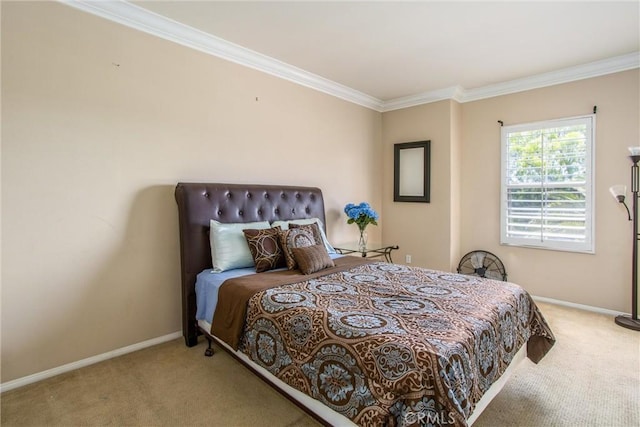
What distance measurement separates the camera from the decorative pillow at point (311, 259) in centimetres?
266

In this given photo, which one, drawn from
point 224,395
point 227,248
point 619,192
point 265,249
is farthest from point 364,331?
point 619,192

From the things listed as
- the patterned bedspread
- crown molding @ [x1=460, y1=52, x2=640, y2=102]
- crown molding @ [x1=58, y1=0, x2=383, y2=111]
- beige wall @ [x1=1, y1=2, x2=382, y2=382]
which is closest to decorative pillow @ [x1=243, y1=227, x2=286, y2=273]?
the patterned bedspread

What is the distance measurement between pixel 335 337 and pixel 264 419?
0.78 metres

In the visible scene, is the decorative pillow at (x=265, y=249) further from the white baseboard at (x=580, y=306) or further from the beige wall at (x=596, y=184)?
the white baseboard at (x=580, y=306)

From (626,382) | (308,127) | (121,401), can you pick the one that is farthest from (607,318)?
(121,401)

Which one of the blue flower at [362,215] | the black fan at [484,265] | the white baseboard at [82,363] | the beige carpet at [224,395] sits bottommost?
the beige carpet at [224,395]

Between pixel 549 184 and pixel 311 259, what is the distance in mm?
3016

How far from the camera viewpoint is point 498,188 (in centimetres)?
426

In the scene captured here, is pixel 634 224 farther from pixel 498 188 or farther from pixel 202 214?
pixel 202 214

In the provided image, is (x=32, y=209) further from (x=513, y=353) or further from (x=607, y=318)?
(x=607, y=318)

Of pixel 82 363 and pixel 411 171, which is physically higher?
pixel 411 171

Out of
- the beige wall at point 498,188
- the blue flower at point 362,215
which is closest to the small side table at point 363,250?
the blue flower at point 362,215

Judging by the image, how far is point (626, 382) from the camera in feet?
7.32

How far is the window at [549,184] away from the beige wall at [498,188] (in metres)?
0.09
